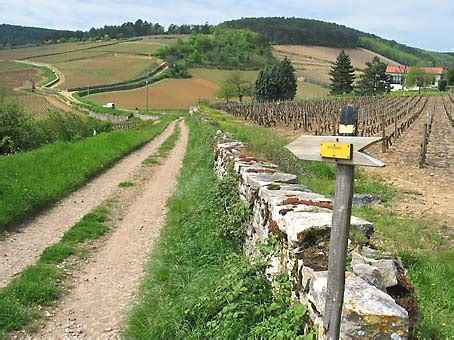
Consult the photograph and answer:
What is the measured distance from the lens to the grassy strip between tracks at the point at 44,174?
30.0ft

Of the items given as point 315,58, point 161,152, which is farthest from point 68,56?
point 161,152

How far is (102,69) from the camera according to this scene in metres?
88.6

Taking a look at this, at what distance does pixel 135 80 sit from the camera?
81188mm

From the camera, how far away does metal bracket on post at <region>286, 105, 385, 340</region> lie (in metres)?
2.92

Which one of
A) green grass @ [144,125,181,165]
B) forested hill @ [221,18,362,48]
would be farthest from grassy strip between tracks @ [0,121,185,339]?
forested hill @ [221,18,362,48]

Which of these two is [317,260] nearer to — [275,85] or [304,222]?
[304,222]

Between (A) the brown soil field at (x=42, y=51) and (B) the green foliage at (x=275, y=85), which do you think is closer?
(B) the green foliage at (x=275, y=85)

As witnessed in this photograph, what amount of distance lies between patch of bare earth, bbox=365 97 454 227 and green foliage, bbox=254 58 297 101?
48217 millimetres

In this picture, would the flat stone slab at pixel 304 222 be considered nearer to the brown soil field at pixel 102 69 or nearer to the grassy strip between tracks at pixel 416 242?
the grassy strip between tracks at pixel 416 242

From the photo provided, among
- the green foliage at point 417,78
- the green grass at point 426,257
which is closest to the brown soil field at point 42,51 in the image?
the green foliage at point 417,78

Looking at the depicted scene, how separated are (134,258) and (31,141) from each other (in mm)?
11965

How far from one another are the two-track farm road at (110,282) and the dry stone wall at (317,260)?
5.42ft

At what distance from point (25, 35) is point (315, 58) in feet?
360

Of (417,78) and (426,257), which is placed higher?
(426,257)
